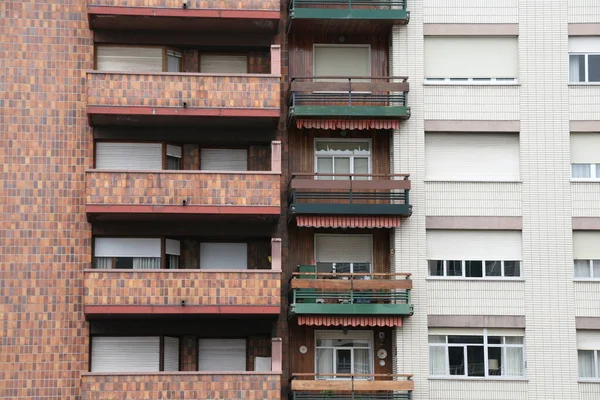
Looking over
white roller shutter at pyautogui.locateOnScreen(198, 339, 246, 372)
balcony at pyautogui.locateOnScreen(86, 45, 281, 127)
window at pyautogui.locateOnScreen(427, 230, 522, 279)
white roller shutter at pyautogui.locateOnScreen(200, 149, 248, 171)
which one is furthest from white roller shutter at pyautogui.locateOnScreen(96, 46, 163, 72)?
window at pyautogui.locateOnScreen(427, 230, 522, 279)

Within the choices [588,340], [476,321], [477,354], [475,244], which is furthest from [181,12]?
[588,340]

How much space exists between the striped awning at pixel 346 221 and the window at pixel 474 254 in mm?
1377

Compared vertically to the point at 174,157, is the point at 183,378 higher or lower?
lower

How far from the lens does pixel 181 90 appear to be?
32.8m

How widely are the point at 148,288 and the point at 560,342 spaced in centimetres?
1170

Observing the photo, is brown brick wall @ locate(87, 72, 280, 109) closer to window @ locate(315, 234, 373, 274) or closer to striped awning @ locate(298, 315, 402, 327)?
window @ locate(315, 234, 373, 274)

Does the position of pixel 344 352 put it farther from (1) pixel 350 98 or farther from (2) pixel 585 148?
(2) pixel 585 148

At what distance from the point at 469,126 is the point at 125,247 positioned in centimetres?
1062

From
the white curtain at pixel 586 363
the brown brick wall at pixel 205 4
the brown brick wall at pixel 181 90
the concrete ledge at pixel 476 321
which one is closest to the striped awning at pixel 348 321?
the concrete ledge at pixel 476 321

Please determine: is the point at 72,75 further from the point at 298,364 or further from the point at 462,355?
the point at 462,355

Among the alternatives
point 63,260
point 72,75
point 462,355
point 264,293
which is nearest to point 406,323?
point 462,355

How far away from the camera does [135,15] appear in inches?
1300

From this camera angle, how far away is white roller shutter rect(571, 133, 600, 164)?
34.1m

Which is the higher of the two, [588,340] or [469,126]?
[469,126]
